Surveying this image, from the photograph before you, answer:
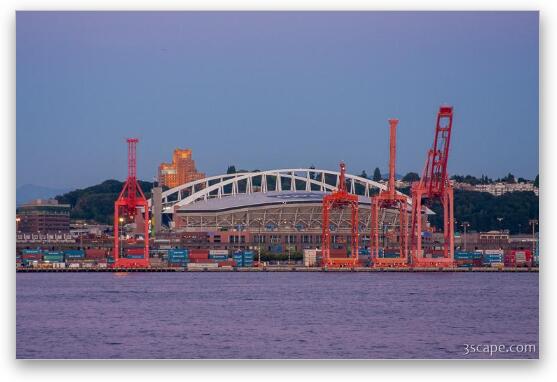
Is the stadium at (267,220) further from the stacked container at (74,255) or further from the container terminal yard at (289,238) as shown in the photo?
the stacked container at (74,255)

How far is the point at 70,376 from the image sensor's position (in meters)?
24.5

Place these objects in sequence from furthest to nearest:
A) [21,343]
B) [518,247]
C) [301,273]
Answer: [518,247] → [301,273] → [21,343]

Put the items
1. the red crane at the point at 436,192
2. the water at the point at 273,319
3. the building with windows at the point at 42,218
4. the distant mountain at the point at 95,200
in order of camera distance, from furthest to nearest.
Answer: the distant mountain at the point at 95,200
the building with windows at the point at 42,218
the red crane at the point at 436,192
the water at the point at 273,319

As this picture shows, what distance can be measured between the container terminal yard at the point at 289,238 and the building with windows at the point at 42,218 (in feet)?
10.7

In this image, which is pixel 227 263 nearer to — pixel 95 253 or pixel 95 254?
pixel 95 254

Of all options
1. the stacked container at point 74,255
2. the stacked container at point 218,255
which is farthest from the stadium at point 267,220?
the stacked container at point 74,255

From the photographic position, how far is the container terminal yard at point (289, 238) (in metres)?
88.6

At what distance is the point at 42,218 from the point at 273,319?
261 feet

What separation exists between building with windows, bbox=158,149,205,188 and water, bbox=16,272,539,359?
98906 millimetres

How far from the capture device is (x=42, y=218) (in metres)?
118

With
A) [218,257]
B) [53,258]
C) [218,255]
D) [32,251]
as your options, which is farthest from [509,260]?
[32,251]

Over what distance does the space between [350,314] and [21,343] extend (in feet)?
42.5

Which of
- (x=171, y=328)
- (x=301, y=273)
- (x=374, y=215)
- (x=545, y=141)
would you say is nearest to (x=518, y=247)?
(x=374, y=215)

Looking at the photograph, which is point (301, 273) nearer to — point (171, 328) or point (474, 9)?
point (171, 328)
